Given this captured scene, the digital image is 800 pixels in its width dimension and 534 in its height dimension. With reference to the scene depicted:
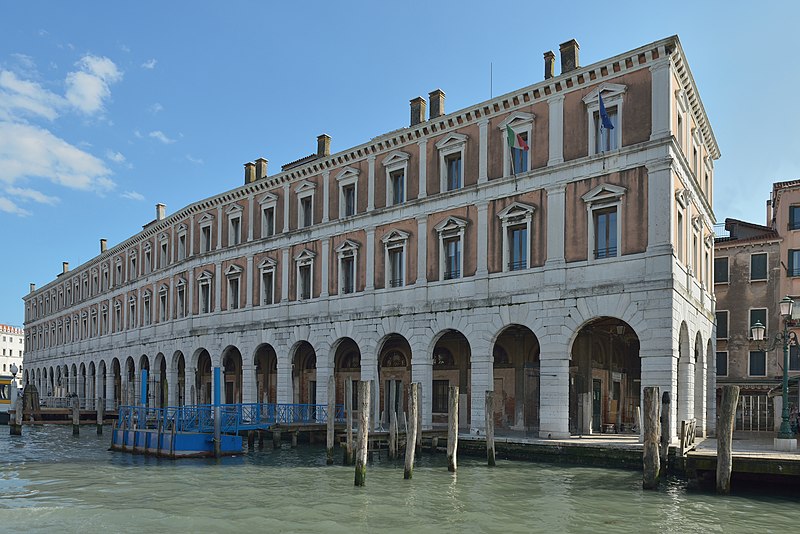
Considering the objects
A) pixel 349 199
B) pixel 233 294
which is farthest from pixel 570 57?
pixel 233 294

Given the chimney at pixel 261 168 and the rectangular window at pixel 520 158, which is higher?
the chimney at pixel 261 168

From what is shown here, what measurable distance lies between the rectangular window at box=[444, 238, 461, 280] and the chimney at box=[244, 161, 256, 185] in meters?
14.1

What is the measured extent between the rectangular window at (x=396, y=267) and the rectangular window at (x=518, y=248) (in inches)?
191

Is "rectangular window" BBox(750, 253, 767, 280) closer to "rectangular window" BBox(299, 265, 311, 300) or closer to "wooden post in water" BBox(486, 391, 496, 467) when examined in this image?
"wooden post in water" BBox(486, 391, 496, 467)

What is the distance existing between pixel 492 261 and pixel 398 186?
221 inches

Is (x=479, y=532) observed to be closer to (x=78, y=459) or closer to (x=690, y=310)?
(x=690, y=310)

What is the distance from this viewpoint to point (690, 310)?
24.3 m

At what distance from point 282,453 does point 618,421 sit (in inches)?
495

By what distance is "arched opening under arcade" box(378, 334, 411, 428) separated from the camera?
105ft

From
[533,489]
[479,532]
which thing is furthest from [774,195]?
[479,532]

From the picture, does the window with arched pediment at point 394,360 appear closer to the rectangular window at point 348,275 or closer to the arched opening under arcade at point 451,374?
the arched opening under arcade at point 451,374

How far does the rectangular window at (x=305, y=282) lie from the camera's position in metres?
32.8

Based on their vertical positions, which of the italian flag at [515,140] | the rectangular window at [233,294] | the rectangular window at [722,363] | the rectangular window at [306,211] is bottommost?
the rectangular window at [722,363]

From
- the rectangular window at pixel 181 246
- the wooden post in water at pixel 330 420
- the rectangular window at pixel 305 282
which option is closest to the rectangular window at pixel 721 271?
the rectangular window at pixel 305 282
